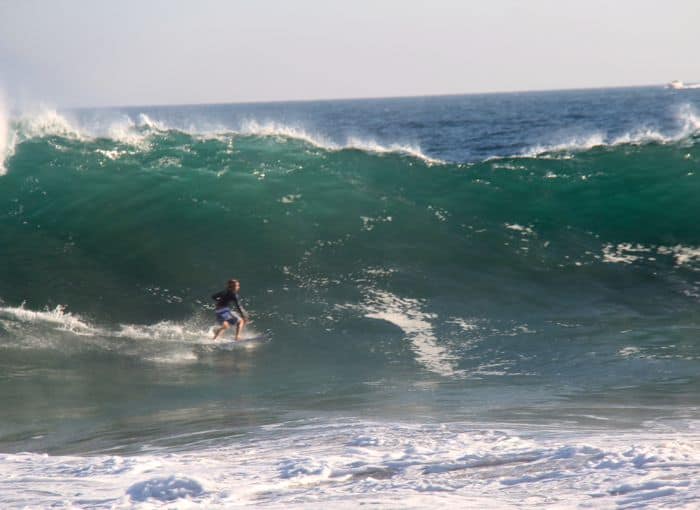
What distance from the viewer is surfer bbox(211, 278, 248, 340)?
12.1 meters

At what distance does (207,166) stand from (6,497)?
1320 cm

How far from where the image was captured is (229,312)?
1212cm

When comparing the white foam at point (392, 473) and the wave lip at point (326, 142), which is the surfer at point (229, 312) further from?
the wave lip at point (326, 142)

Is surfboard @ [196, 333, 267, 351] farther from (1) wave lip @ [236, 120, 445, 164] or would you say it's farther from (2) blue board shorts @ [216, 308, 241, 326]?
(1) wave lip @ [236, 120, 445, 164]

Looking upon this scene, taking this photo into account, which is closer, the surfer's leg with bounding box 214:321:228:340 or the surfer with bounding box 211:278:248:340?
the surfer's leg with bounding box 214:321:228:340

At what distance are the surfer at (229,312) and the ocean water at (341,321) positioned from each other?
1.19ft

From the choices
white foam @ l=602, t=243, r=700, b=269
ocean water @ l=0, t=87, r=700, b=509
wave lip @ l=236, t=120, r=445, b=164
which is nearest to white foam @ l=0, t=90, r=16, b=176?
ocean water @ l=0, t=87, r=700, b=509

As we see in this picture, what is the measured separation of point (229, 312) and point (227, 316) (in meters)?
0.06

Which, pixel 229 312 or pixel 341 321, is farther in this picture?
pixel 341 321

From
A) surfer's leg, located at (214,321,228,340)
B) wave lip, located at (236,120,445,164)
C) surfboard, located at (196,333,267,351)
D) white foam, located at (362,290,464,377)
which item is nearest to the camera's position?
white foam, located at (362,290,464,377)

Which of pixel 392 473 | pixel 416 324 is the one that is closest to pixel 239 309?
pixel 416 324

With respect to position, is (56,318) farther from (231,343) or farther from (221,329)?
(231,343)

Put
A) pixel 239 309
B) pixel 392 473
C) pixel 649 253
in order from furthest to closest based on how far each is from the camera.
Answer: pixel 649 253 < pixel 239 309 < pixel 392 473

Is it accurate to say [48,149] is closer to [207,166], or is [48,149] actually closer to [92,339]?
[207,166]
